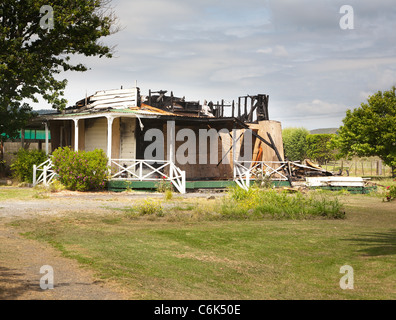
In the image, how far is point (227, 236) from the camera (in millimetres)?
11469

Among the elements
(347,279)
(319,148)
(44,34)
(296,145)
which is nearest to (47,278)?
(347,279)

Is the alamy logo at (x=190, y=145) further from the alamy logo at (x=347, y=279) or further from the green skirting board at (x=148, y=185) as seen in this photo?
the alamy logo at (x=347, y=279)

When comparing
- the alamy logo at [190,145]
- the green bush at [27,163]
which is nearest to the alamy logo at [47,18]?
the alamy logo at [190,145]

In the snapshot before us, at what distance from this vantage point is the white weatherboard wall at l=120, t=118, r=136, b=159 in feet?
89.1

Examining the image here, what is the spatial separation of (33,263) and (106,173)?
1648 cm

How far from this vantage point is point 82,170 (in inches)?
947

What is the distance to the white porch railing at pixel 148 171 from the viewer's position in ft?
82.7

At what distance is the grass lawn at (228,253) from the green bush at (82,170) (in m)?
9.23

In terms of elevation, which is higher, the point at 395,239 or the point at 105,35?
the point at 105,35

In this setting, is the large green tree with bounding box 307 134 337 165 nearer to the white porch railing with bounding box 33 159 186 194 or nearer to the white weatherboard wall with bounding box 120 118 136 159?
the white porch railing with bounding box 33 159 186 194

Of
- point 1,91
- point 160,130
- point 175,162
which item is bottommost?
point 175,162
